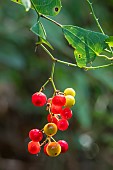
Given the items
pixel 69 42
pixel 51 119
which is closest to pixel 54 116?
pixel 51 119

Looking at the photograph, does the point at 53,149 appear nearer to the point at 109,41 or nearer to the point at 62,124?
the point at 62,124

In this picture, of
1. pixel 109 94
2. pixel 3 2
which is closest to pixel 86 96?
pixel 109 94

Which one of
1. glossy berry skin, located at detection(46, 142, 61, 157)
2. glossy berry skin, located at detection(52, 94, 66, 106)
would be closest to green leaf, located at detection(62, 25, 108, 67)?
glossy berry skin, located at detection(52, 94, 66, 106)

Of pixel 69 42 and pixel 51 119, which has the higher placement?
pixel 69 42

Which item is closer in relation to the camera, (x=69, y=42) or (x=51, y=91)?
(x=69, y=42)

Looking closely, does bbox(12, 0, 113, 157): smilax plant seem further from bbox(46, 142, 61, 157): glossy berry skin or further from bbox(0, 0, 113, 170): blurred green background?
bbox(0, 0, 113, 170): blurred green background

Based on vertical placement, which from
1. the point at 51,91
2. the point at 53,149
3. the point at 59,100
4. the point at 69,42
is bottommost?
the point at 53,149

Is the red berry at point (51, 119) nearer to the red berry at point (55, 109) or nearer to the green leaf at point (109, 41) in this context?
the red berry at point (55, 109)
